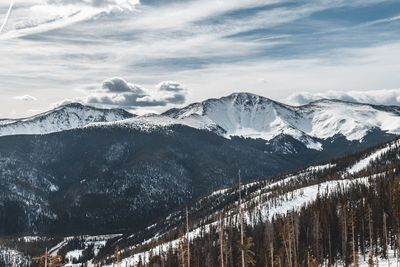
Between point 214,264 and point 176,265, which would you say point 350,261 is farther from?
point 176,265

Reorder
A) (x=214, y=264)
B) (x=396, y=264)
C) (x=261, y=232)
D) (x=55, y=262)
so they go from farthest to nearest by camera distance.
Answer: (x=261, y=232) → (x=214, y=264) → (x=396, y=264) → (x=55, y=262)

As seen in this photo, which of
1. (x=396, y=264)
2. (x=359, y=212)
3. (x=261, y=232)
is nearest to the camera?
(x=396, y=264)

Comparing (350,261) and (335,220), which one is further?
(335,220)

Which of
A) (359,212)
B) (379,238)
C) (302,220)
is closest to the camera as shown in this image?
(379,238)

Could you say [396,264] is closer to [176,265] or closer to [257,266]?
[257,266]

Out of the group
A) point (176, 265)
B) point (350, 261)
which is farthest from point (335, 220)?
point (176, 265)

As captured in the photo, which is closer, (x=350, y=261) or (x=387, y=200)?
(x=350, y=261)

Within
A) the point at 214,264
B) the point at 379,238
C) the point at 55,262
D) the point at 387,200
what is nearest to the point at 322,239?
the point at 379,238

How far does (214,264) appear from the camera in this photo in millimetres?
151250

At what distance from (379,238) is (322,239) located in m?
20.9

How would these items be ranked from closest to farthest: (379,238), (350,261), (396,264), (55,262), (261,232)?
(55,262), (396,264), (350,261), (379,238), (261,232)

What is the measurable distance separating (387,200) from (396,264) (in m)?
58.4

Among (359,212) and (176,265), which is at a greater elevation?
(359,212)

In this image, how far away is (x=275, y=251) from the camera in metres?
149
